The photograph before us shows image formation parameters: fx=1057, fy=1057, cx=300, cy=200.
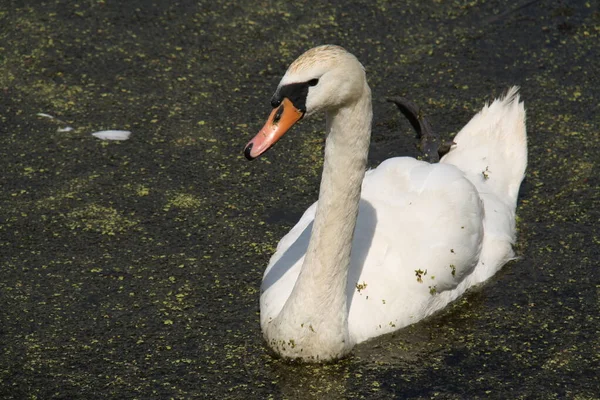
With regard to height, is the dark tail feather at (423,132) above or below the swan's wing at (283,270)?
below

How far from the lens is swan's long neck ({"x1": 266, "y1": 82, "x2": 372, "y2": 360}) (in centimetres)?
432

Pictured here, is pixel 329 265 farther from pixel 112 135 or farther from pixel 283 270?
pixel 112 135

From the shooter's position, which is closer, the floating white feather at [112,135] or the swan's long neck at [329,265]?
the swan's long neck at [329,265]

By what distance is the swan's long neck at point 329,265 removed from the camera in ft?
14.2

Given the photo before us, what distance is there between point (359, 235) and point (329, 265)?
17.9 inches

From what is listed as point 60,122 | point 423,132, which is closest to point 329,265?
point 423,132

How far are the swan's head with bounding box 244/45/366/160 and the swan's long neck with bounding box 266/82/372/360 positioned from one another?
6.6 inches

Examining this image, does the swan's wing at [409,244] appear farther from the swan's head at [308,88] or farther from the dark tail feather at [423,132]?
the swan's head at [308,88]

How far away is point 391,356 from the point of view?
4754mm

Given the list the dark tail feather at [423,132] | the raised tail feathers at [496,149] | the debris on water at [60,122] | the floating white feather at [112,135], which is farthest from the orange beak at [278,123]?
the debris on water at [60,122]

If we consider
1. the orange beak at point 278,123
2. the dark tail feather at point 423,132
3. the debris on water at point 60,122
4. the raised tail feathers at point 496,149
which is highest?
the orange beak at point 278,123

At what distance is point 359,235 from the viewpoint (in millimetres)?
4949

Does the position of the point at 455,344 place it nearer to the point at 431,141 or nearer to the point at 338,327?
the point at 338,327

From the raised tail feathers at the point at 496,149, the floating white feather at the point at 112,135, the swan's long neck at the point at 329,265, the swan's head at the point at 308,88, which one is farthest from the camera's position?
the floating white feather at the point at 112,135
